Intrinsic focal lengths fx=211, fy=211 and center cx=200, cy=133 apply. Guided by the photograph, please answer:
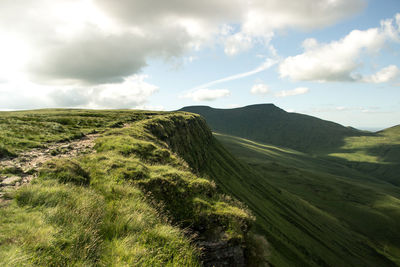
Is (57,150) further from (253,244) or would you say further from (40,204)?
(253,244)

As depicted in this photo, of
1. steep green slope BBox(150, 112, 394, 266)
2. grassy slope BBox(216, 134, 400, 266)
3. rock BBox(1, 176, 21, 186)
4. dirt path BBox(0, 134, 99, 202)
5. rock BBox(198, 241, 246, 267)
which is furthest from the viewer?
grassy slope BBox(216, 134, 400, 266)

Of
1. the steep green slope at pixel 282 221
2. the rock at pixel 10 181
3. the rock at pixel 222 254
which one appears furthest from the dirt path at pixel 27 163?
the steep green slope at pixel 282 221

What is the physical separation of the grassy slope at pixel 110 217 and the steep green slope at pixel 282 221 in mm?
30924

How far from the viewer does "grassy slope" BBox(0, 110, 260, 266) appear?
7.30 metres

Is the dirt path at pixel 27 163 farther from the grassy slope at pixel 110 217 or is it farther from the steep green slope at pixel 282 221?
the steep green slope at pixel 282 221

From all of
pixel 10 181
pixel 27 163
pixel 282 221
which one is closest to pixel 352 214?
pixel 282 221

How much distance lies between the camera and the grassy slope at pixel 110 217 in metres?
7.30

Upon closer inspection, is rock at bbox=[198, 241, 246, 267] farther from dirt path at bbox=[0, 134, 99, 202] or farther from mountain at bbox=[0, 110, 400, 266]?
dirt path at bbox=[0, 134, 99, 202]

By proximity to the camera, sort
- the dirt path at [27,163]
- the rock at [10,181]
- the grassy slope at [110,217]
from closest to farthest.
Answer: the grassy slope at [110,217], the rock at [10,181], the dirt path at [27,163]

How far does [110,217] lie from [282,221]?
9105cm

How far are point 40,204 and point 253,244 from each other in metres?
13.5

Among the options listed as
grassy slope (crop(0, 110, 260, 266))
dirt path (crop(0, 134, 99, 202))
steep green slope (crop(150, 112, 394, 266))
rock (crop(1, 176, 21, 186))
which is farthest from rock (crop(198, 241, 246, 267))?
steep green slope (crop(150, 112, 394, 266))

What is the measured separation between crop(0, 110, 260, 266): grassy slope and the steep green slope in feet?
101

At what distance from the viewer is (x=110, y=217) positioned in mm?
9883
